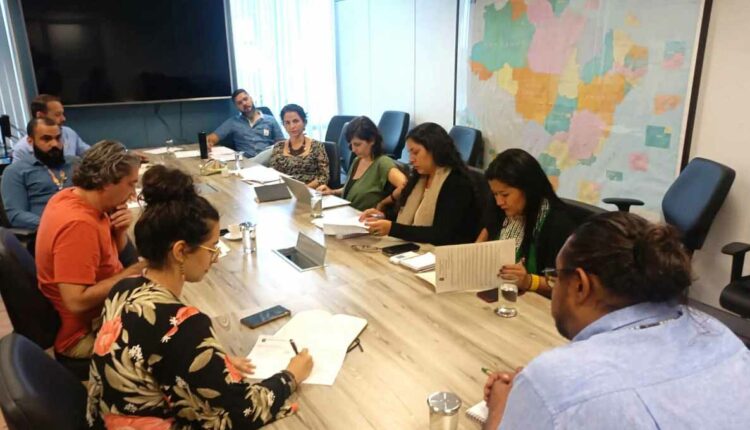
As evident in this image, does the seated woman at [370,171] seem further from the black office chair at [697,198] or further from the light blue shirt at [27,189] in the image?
the light blue shirt at [27,189]

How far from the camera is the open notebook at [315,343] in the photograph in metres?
1.40

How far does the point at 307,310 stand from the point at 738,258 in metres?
2.05

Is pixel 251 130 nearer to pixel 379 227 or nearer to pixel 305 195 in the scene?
pixel 305 195

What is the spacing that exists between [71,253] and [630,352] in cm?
166

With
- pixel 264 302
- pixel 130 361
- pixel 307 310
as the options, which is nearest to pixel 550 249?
pixel 307 310

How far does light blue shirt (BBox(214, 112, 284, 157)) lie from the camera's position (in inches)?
217

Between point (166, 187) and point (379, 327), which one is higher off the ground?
point (166, 187)

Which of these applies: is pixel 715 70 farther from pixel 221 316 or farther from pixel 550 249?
pixel 221 316

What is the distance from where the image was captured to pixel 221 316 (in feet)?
5.67

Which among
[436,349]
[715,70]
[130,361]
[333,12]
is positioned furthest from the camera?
[333,12]

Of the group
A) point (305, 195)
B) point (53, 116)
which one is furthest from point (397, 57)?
point (53, 116)

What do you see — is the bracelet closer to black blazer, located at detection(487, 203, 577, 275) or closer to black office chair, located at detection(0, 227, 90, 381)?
black blazer, located at detection(487, 203, 577, 275)

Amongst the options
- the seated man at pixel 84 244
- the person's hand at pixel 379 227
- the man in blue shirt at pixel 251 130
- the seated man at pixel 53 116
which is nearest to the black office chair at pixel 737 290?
the person's hand at pixel 379 227

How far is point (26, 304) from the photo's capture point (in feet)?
5.87
